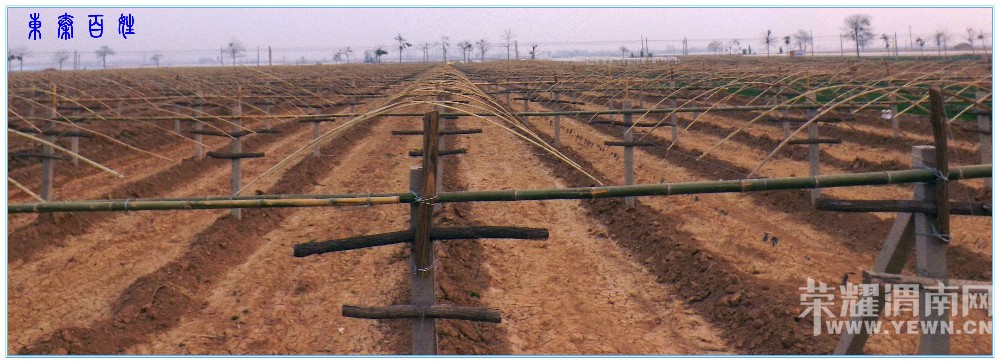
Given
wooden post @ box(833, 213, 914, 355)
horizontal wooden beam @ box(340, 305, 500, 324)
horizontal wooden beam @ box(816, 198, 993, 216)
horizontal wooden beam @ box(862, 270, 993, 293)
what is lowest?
horizontal wooden beam @ box(340, 305, 500, 324)

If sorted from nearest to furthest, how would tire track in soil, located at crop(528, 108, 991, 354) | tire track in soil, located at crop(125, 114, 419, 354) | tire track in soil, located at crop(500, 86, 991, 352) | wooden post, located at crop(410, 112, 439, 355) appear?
wooden post, located at crop(410, 112, 439, 355)
tire track in soil, located at crop(528, 108, 991, 354)
tire track in soil, located at crop(125, 114, 419, 354)
tire track in soil, located at crop(500, 86, 991, 352)

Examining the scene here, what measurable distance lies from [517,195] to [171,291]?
4.23 meters

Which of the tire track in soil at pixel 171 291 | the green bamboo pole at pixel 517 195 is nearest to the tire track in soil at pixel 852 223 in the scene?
the green bamboo pole at pixel 517 195

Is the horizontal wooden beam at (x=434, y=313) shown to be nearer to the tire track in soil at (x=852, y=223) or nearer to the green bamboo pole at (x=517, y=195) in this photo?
the green bamboo pole at (x=517, y=195)

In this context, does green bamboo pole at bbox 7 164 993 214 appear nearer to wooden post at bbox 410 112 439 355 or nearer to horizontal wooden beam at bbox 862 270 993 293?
wooden post at bbox 410 112 439 355

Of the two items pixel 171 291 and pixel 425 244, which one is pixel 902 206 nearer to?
pixel 425 244

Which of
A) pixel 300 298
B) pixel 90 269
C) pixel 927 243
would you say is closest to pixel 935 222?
pixel 927 243

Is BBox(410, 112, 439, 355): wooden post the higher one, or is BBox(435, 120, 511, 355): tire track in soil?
BBox(410, 112, 439, 355): wooden post

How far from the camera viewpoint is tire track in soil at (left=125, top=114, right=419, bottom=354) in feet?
16.4

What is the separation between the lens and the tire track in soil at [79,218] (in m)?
7.32

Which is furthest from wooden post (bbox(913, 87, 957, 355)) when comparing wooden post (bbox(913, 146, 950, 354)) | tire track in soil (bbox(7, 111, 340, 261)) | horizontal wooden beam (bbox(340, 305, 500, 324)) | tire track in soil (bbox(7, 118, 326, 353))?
tire track in soil (bbox(7, 111, 340, 261))

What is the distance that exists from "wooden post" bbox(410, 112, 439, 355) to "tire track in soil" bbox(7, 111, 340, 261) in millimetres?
6069

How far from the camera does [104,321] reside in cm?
537

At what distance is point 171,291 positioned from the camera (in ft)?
19.2
